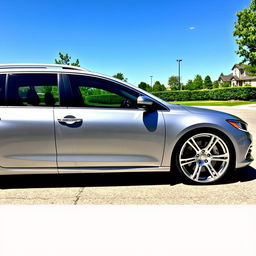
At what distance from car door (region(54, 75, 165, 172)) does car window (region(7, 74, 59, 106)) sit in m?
0.19

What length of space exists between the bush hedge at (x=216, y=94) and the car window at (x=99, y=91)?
1505 inches

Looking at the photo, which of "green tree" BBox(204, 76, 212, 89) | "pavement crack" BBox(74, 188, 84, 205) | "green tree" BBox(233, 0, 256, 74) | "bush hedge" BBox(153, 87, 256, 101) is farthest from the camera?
"green tree" BBox(204, 76, 212, 89)

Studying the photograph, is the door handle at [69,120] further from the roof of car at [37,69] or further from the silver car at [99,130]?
the roof of car at [37,69]

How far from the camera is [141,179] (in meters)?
4.02

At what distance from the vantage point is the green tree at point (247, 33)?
2662 centimetres

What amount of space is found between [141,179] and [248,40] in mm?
27555

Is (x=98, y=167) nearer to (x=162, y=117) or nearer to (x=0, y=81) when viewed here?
(x=162, y=117)

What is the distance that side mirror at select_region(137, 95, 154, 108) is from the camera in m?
3.39

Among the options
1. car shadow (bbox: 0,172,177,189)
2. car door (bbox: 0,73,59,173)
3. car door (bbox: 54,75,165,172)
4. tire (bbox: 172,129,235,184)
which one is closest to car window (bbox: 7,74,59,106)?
car door (bbox: 0,73,59,173)

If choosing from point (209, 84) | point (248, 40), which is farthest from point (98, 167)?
point (209, 84)

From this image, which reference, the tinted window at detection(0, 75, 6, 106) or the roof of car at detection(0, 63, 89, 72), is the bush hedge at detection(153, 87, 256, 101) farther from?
the tinted window at detection(0, 75, 6, 106)

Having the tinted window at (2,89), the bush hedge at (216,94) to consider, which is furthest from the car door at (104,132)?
the bush hedge at (216,94)
